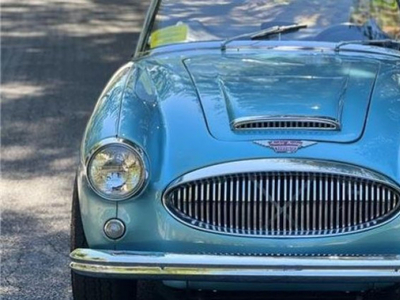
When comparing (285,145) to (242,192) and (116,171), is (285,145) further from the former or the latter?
(116,171)

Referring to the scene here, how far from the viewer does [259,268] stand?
3.78 meters

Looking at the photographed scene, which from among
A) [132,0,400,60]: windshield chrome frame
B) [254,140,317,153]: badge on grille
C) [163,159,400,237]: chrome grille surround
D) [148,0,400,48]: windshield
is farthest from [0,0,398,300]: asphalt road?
[148,0,400,48]: windshield

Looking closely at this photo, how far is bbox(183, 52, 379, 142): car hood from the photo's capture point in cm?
416

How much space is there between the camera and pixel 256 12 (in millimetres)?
5688

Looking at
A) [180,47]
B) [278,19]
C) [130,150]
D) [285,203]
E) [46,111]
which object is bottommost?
[46,111]

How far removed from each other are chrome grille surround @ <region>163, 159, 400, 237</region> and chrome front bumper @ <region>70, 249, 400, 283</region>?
0.60 ft

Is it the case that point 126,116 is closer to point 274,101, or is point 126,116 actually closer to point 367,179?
point 274,101

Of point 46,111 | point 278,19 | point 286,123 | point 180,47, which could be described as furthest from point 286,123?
point 46,111

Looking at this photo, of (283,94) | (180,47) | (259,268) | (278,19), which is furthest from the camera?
(278,19)

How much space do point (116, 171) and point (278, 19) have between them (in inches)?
77.7

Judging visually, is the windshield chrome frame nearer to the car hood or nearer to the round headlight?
the car hood

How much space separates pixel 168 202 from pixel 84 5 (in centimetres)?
1225

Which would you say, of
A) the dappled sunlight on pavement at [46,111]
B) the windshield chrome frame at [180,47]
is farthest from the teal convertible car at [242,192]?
the dappled sunlight on pavement at [46,111]

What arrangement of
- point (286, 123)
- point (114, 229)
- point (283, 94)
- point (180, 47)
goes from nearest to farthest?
point (114, 229), point (286, 123), point (283, 94), point (180, 47)
